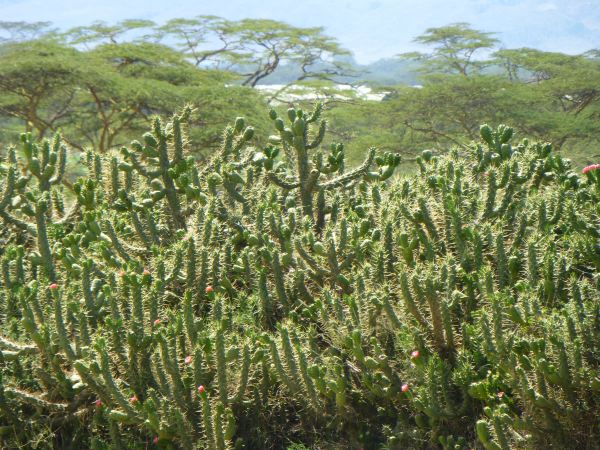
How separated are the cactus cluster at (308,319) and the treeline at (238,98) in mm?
13675

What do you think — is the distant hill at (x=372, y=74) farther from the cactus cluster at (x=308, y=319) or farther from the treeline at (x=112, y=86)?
the cactus cluster at (x=308, y=319)

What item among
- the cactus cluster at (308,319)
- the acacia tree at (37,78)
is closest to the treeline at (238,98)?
the acacia tree at (37,78)

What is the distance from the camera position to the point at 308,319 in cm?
295

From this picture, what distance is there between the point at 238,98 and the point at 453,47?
1243 cm

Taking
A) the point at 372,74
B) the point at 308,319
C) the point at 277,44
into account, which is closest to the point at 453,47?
the point at 277,44

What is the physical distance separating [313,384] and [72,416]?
2.97 ft

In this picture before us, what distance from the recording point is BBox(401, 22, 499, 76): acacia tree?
2688 cm

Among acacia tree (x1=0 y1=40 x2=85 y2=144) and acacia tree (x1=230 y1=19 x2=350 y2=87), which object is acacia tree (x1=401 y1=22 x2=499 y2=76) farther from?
acacia tree (x1=0 y1=40 x2=85 y2=144)

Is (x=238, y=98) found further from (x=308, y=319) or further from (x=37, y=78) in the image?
(x=308, y=319)

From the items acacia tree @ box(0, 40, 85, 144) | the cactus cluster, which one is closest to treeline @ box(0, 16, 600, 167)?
acacia tree @ box(0, 40, 85, 144)

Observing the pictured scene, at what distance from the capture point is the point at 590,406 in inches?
88.0

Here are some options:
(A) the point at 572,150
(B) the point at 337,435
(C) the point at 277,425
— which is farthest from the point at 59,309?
(A) the point at 572,150

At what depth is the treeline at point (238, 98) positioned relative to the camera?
1712cm

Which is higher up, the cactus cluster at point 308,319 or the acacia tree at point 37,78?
the cactus cluster at point 308,319
